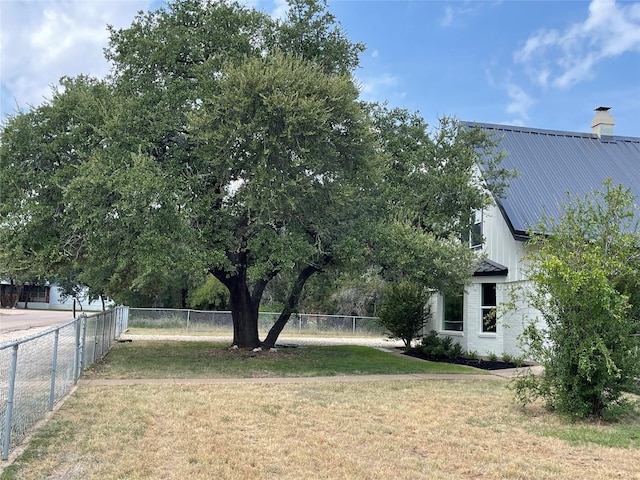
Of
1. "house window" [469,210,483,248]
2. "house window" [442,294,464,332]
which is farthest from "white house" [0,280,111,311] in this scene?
"house window" [469,210,483,248]

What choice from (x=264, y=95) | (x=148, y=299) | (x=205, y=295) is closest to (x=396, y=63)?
(x=264, y=95)

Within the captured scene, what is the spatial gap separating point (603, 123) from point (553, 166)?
14.8 feet

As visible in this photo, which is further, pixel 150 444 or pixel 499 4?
pixel 499 4

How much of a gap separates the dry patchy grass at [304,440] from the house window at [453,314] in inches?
386

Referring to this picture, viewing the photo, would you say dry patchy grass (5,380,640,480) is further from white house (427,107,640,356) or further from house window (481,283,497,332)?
house window (481,283,497,332)

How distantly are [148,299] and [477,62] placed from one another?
2662cm

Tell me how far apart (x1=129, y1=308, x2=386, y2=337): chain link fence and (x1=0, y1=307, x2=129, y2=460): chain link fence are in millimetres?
17717

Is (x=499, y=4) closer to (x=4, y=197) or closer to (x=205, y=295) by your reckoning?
(x=4, y=197)

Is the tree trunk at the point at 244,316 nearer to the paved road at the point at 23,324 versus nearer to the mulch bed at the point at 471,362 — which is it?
the mulch bed at the point at 471,362

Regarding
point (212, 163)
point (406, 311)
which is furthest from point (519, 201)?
point (212, 163)

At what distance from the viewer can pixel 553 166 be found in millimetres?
19375

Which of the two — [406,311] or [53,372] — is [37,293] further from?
[53,372]

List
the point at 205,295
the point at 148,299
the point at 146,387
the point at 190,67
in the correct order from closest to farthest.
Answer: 1. the point at 146,387
2. the point at 190,67
3. the point at 205,295
4. the point at 148,299

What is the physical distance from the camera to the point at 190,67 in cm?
1443
